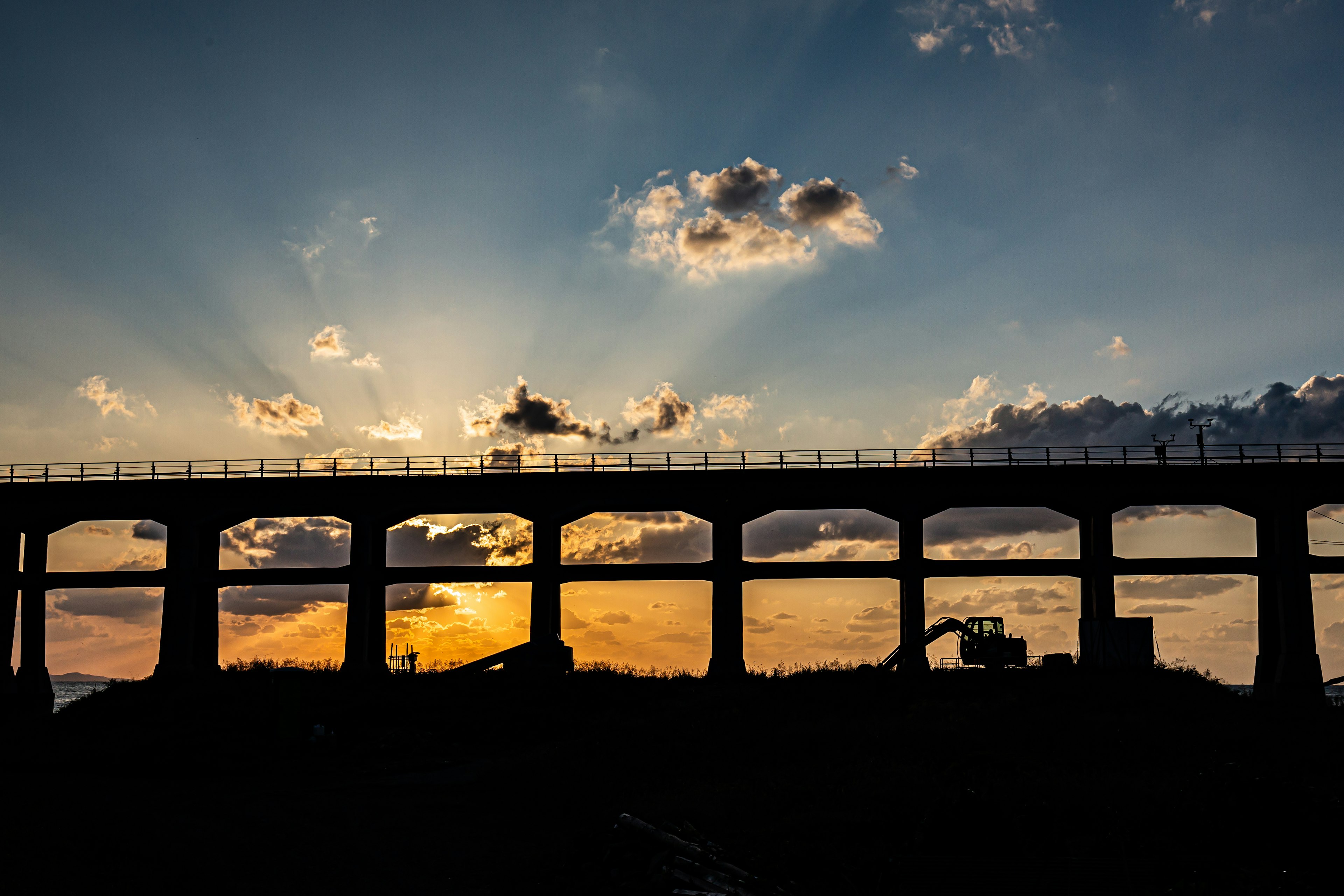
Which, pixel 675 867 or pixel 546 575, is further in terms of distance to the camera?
pixel 546 575

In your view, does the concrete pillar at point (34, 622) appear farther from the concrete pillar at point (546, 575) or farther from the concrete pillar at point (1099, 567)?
the concrete pillar at point (1099, 567)

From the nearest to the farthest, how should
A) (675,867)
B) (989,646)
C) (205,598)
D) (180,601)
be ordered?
(675,867), (989,646), (180,601), (205,598)

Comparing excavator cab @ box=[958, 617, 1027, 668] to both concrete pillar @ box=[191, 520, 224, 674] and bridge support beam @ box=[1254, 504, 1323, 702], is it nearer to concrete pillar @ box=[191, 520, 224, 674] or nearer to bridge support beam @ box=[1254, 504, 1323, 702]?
bridge support beam @ box=[1254, 504, 1323, 702]

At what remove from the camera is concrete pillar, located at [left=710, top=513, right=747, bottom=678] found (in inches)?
1912

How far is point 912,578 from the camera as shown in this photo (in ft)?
161

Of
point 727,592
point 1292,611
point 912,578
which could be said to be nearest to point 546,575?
point 727,592

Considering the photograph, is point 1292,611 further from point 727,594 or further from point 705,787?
point 705,787

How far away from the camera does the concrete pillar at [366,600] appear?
49656 millimetres

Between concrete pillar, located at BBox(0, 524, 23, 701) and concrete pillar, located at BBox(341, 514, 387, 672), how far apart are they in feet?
58.9

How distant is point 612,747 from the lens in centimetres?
2522

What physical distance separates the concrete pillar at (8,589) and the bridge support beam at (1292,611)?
63386 mm

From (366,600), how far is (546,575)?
30.2 ft

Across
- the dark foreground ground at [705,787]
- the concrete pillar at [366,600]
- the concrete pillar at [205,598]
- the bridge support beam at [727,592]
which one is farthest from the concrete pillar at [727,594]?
the concrete pillar at [205,598]

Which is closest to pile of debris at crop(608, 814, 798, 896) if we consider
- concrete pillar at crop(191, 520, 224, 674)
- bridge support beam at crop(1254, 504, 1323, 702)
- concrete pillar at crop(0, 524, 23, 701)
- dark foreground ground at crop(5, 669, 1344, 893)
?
dark foreground ground at crop(5, 669, 1344, 893)
